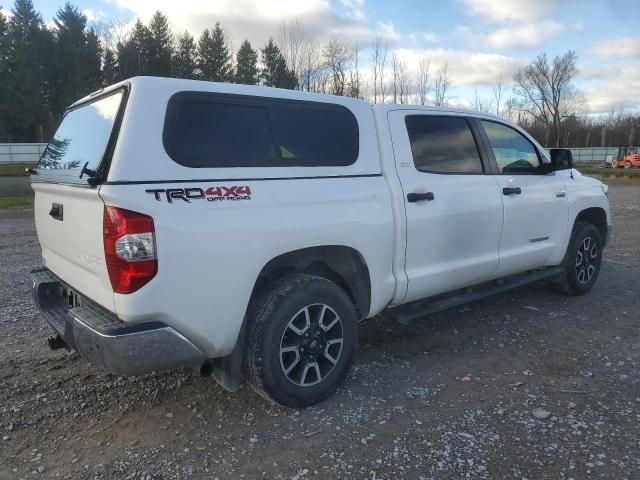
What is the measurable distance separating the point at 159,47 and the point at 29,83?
42.9 ft

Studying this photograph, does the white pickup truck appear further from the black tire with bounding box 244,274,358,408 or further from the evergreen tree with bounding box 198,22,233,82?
the evergreen tree with bounding box 198,22,233,82

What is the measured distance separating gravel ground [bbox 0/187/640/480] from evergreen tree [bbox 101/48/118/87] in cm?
5140

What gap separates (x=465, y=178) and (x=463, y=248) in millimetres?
580

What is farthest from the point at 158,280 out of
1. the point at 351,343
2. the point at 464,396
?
the point at 464,396

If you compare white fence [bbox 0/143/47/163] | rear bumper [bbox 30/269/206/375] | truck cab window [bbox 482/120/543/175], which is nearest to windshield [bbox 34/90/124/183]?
rear bumper [bbox 30/269/206/375]

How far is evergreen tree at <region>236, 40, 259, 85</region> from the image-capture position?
54781 mm

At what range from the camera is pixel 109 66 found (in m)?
51.0

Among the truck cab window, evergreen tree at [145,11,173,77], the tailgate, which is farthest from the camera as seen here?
evergreen tree at [145,11,173,77]

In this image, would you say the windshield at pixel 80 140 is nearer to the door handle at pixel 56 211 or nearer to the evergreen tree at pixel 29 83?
the door handle at pixel 56 211

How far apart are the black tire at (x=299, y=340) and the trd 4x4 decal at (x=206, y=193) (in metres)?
0.66

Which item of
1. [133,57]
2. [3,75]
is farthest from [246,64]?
[3,75]

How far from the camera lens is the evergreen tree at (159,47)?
174 ft

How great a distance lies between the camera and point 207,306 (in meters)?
2.88

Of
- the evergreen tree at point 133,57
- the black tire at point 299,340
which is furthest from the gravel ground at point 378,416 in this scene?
the evergreen tree at point 133,57
